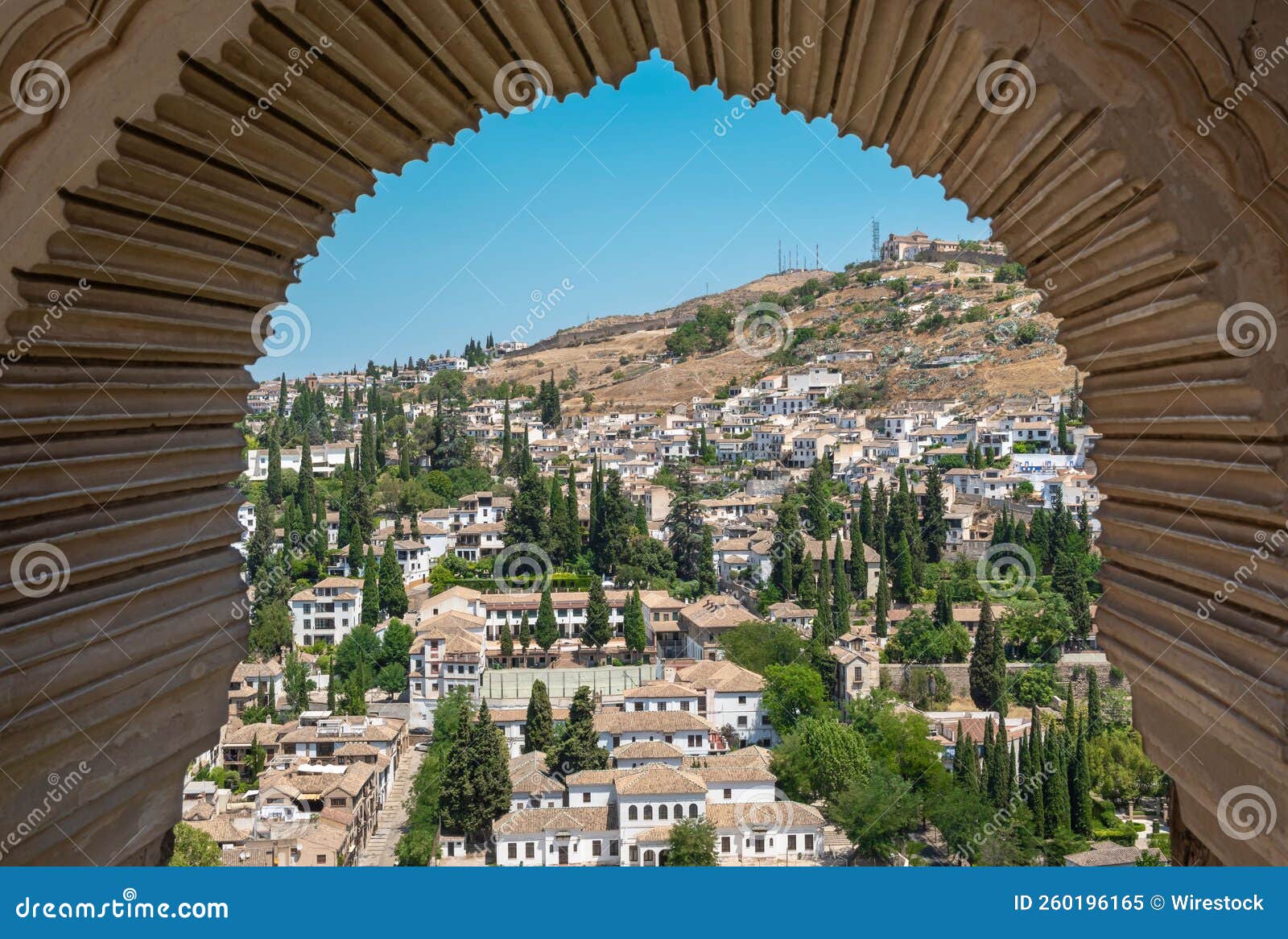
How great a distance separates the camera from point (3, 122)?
93 cm

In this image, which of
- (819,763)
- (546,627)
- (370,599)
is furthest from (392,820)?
(819,763)

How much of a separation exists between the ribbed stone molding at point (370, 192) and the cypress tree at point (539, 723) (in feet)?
49.8

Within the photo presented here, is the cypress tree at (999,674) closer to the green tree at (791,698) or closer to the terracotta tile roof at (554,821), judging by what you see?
the green tree at (791,698)

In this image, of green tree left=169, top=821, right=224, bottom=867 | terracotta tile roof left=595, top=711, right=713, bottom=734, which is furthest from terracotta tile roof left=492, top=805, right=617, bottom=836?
green tree left=169, top=821, right=224, bottom=867

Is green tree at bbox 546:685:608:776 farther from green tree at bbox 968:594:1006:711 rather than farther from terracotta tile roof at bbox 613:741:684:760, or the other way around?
green tree at bbox 968:594:1006:711

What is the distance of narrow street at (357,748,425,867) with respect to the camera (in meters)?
14.7

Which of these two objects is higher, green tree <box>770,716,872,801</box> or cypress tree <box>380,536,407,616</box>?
cypress tree <box>380,536,407,616</box>

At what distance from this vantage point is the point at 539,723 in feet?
53.3

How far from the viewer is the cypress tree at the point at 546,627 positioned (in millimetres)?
20203

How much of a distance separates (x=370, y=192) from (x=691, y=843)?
12.4 metres

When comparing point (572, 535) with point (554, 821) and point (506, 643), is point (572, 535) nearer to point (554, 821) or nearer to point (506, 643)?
point (506, 643)

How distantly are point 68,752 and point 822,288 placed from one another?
56737 millimetres

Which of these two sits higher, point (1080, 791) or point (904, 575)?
point (904, 575)

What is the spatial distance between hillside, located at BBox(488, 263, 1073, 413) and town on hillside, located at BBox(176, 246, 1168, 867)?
1.12 m
